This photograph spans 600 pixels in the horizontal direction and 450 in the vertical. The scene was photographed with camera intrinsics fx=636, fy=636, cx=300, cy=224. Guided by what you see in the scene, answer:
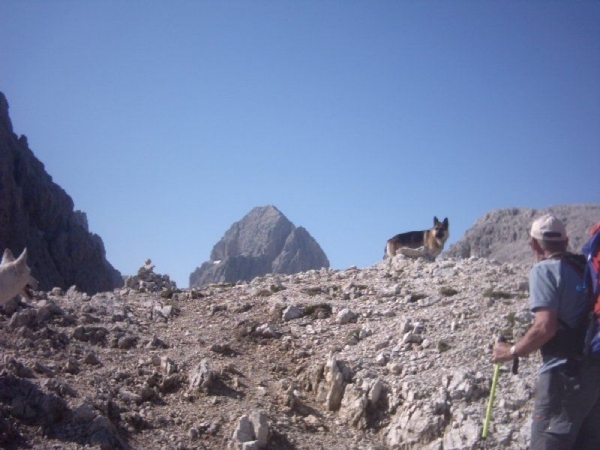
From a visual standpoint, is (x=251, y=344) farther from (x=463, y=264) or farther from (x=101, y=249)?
(x=101, y=249)

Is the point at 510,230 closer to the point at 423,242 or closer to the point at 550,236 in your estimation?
the point at 423,242

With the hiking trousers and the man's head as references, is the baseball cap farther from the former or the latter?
the hiking trousers

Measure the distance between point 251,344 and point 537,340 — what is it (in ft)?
24.9

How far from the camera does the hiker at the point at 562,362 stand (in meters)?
5.20

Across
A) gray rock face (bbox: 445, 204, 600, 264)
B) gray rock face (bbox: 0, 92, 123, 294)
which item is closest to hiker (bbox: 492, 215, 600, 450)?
gray rock face (bbox: 445, 204, 600, 264)

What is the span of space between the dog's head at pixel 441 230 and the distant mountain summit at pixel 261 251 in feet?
116

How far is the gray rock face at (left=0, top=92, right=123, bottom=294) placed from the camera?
42938mm

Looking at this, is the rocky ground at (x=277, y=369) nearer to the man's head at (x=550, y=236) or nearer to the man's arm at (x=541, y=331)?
the man's arm at (x=541, y=331)

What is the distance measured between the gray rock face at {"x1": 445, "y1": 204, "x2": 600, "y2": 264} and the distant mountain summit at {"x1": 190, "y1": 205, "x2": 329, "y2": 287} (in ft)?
84.9

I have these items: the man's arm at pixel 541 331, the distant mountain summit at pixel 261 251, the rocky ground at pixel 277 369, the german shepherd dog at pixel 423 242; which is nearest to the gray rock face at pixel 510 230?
the german shepherd dog at pixel 423 242

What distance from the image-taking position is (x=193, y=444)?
342 inches

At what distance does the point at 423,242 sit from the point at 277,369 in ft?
32.0

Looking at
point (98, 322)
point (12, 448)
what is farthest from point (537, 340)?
point (98, 322)

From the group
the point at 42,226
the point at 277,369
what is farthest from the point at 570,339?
the point at 42,226
